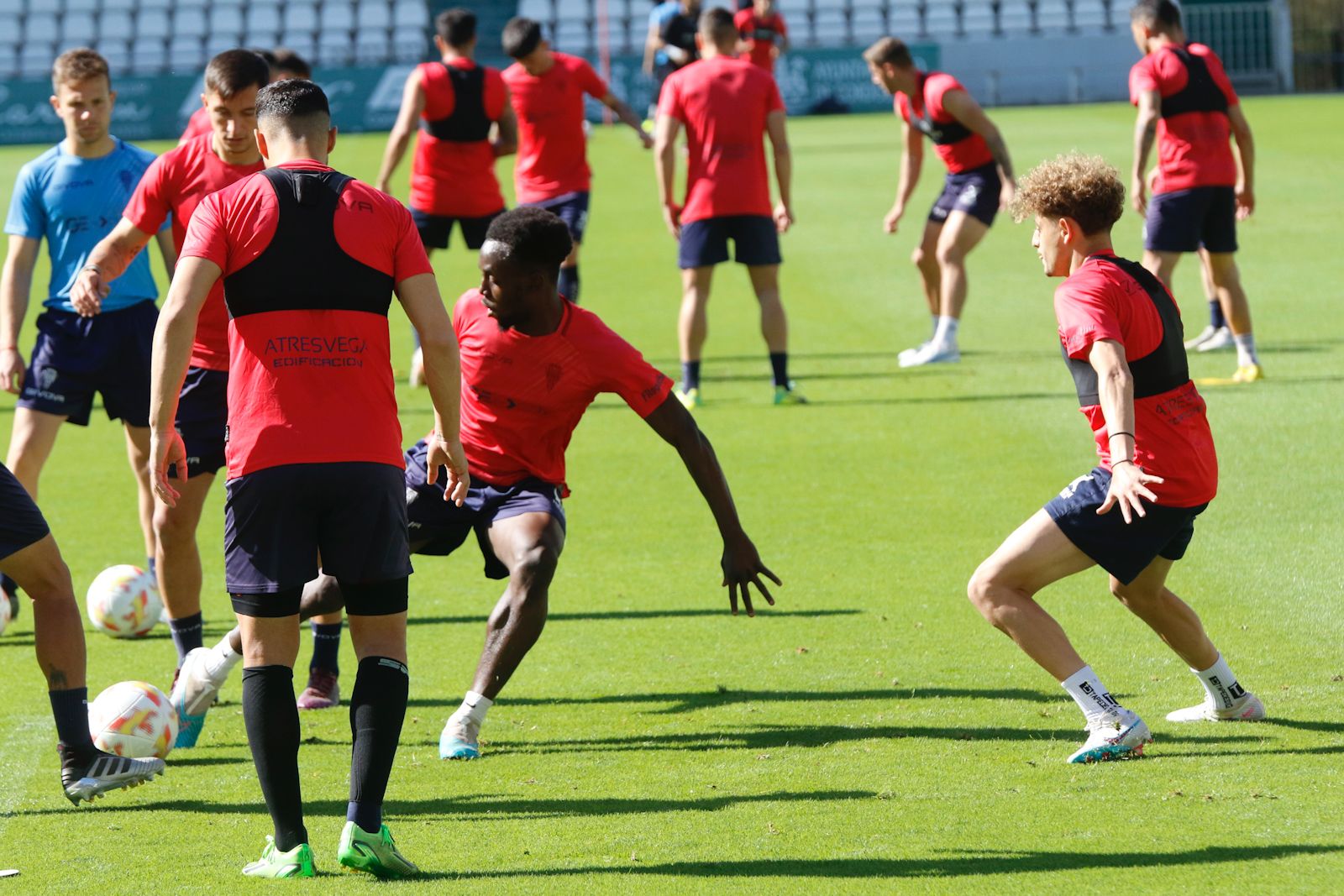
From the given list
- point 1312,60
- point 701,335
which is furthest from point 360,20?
point 701,335

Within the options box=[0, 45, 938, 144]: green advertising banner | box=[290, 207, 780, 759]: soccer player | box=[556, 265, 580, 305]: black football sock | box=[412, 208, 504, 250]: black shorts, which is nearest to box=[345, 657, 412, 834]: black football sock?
box=[290, 207, 780, 759]: soccer player

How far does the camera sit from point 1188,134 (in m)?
11.2

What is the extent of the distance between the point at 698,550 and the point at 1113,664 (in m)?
2.49

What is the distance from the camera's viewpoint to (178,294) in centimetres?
406

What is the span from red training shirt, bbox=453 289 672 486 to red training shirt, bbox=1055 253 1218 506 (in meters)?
1.32

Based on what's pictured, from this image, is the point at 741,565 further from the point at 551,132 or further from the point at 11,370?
the point at 551,132

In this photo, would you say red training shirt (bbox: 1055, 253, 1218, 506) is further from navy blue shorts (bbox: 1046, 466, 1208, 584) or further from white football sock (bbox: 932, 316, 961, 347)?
white football sock (bbox: 932, 316, 961, 347)

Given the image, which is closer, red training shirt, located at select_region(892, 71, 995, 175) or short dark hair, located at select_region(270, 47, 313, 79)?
short dark hair, located at select_region(270, 47, 313, 79)

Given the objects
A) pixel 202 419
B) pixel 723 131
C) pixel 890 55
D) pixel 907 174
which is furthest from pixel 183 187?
pixel 907 174

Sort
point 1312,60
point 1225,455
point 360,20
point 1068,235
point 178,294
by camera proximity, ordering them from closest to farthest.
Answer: point 178,294, point 1068,235, point 1225,455, point 1312,60, point 360,20

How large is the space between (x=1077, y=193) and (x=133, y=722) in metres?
3.22

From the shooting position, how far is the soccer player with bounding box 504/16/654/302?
12.2 metres

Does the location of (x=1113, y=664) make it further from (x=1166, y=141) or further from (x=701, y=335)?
(x=1166, y=141)

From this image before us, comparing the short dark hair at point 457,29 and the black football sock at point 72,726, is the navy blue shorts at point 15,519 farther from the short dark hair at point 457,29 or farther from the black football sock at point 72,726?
the short dark hair at point 457,29
